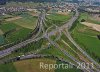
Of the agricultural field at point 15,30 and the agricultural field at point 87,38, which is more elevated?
the agricultural field at point 15,30

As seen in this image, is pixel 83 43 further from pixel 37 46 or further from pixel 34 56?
pixel 34 56

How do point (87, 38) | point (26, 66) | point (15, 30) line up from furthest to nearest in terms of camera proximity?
point (15, 30), point (87, 38), point (26, 66)

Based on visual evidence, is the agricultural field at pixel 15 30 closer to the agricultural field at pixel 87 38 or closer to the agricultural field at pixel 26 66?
the agricultural field at pixel 26 66

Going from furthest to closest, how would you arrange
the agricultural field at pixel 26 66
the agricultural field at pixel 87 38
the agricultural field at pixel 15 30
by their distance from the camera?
the agricultural field at pixel 15 30 < the agricultural field at pixel 87 38 < the agricultural field at pixel 26 66

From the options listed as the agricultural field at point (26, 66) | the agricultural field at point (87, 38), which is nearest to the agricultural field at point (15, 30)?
the agricultural field at point (26, 66)

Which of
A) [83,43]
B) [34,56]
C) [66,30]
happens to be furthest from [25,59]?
[66,30]

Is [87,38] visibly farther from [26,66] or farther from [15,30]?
[26,66]

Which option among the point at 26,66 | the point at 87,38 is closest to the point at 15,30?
the point at 87,38

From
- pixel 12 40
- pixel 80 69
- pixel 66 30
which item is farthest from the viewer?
pixel 66 30
